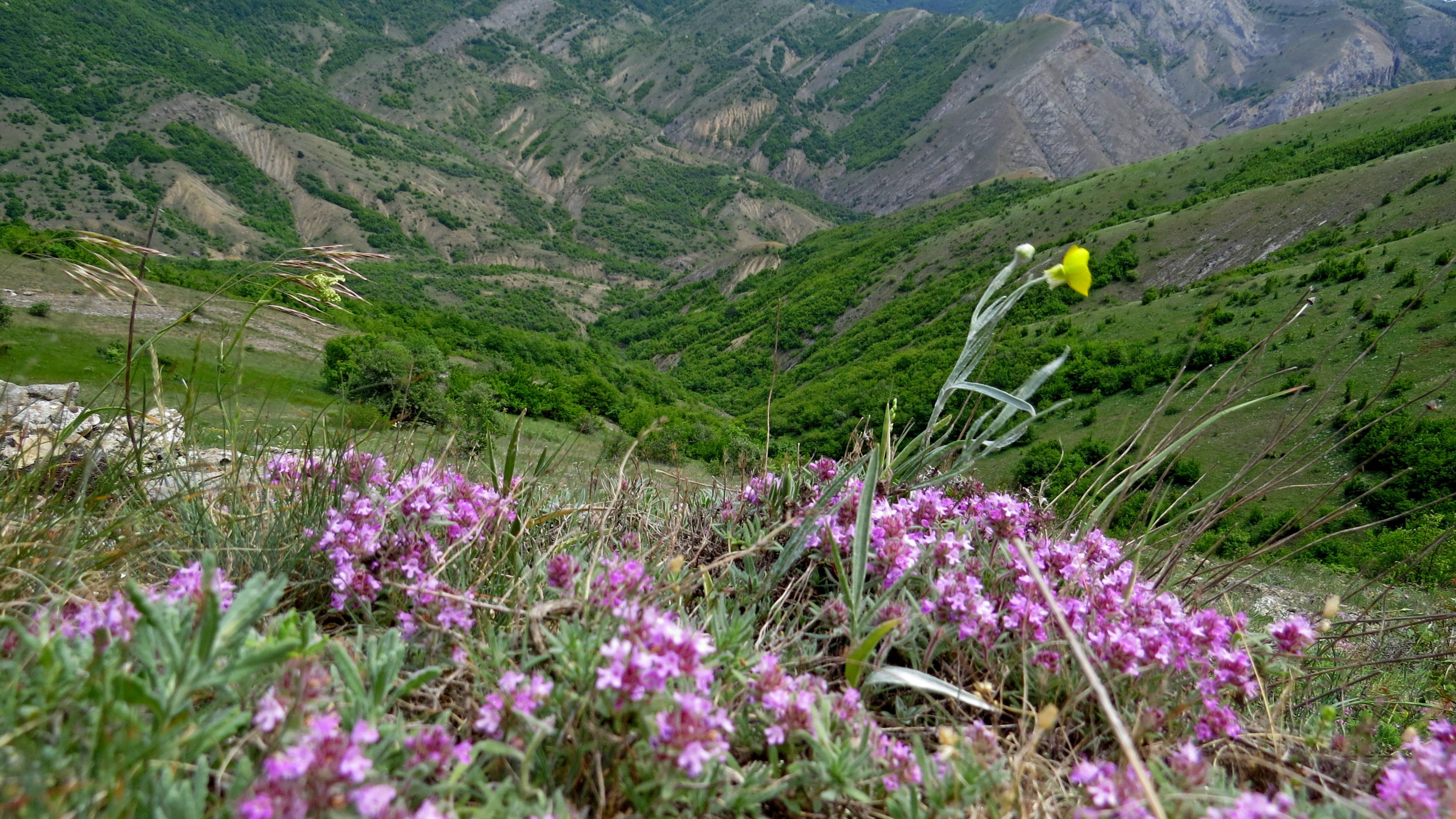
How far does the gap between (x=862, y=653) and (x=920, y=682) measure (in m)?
0.15

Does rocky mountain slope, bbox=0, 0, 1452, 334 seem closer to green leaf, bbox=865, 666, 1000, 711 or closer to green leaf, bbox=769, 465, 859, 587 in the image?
green leaf, bbox=769, 465, 859, 587

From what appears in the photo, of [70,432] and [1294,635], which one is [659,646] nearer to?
[1294,635]

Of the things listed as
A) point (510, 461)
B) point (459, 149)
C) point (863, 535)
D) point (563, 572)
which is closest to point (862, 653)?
point (863, 535)

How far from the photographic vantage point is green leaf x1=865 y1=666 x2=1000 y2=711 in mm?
1545

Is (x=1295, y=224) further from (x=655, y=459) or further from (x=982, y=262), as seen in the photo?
(x=655, y=459)

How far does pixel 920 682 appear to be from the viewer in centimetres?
155

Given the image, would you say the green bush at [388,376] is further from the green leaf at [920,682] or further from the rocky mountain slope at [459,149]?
the rocky mountain slope at [459,149]

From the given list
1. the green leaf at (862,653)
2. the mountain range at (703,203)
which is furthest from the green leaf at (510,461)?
the green leaf at (862,653)

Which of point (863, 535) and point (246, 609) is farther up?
point (246, 609)

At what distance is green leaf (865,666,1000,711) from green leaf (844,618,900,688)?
0.04 meters

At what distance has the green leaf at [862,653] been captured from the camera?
1.53m

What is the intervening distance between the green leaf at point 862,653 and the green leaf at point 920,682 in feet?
0.14

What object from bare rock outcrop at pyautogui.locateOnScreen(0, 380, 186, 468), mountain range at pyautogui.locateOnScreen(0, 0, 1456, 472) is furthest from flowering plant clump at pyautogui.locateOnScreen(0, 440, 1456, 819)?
mountain range at pyautogui.locateOnScreen(0, 0, 1456, 472)

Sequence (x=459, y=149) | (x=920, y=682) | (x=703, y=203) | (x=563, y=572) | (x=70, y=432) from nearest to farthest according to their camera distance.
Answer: (x=920, y=682) < (x=563, y=572) < (x=70, y=432) < (x=703, y=203) < (x=459, y=149)
